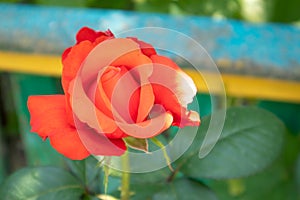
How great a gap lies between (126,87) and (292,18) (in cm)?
70

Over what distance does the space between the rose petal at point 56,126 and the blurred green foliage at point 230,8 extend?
2.09 ft

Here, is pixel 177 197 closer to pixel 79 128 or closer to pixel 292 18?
pixel 79 128

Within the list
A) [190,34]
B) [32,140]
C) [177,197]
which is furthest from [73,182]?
[32,140]

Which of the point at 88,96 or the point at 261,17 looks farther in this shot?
the point at 261,17

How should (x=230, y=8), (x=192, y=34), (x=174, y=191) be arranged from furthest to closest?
(x=230, y=8), (x=192, y=34), (x=174, y=191)

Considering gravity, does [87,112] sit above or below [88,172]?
above

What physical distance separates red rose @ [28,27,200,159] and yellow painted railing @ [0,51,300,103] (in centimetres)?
42

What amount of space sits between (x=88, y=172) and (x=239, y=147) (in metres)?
0.15

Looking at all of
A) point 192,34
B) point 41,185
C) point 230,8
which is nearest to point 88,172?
point 41,185

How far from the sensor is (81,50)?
0.38m

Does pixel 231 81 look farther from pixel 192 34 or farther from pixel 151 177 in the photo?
pixel 151 177

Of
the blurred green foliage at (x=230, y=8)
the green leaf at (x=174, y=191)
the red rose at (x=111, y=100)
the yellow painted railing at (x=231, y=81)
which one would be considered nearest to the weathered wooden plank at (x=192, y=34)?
the yellow painted railing at (x=231, y=81)

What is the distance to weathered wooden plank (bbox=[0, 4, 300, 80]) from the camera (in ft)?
2.58

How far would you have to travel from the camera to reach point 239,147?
22.0 inches
